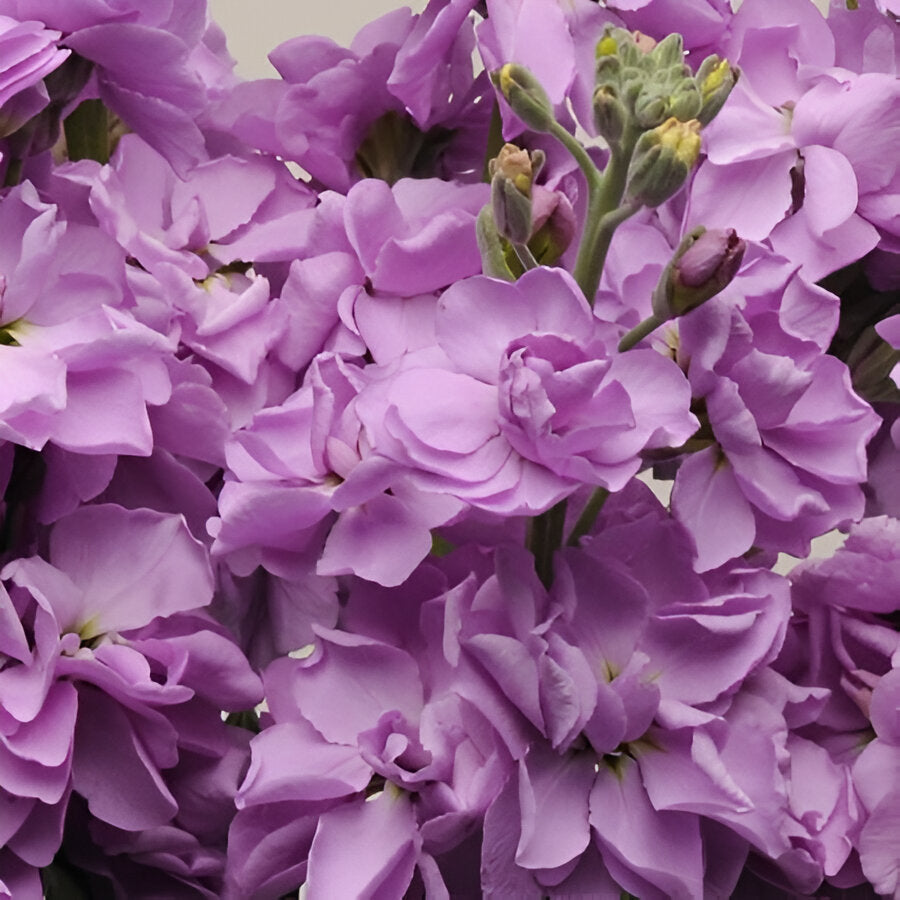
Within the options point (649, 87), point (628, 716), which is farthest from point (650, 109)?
point (628, 716)

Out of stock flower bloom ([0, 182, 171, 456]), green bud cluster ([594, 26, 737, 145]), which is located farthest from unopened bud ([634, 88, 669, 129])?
stock flower bloom ([0, 182, 171, 456])

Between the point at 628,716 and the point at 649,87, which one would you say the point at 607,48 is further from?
the point at 628,716

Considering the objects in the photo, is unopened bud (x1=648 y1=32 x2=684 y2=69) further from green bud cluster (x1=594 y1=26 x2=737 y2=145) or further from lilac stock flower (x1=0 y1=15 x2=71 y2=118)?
lilac stock flower (x1=0 y1=15 x2=71 y2=118)

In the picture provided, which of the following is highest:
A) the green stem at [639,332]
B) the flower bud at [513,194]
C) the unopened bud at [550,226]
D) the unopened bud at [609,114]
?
the unopened bud at [609,114]

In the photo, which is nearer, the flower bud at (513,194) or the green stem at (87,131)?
the flower bud at (513,194)

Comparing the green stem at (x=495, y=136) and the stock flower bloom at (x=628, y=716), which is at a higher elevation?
the green stem at (x=495, y=136)

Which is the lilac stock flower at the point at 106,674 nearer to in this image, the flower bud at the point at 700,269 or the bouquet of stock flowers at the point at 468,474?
the bouquet of stock flowers at the point at 468,474

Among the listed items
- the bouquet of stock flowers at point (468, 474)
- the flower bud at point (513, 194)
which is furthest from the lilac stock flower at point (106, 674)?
the flower bud at point (513, 194)
